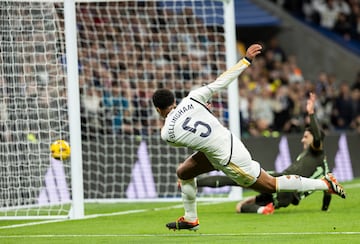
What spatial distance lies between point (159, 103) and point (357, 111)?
1491 cm

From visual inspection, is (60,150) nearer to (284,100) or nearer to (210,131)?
(210,131)

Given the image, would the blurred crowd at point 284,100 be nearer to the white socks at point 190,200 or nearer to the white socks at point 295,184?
the white socks at point 295,184

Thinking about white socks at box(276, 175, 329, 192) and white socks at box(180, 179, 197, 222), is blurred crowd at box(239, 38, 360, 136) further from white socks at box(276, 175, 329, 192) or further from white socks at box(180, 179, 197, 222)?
white socks at box(180, 179, 197, 222)

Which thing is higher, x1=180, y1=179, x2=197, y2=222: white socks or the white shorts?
the white shorts

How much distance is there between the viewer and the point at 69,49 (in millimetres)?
14375

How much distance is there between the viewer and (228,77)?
A: 10.9 meters

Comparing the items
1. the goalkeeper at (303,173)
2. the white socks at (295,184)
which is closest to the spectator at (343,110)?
the goalkeeper at (303,173)

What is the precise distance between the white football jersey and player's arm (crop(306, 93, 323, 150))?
7.76ft

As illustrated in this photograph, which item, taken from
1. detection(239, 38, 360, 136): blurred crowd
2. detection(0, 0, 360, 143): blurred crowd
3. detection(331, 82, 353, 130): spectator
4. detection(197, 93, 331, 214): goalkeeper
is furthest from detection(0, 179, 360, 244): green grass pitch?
detection(331, 82, 353, 130): spectator

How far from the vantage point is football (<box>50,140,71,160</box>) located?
581 inches

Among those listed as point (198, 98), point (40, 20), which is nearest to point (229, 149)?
point (198, 98)

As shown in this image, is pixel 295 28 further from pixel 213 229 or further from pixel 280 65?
pixel 213 229

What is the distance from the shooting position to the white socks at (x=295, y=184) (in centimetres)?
1140

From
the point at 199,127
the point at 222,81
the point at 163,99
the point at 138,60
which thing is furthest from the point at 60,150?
the point at 138,60
